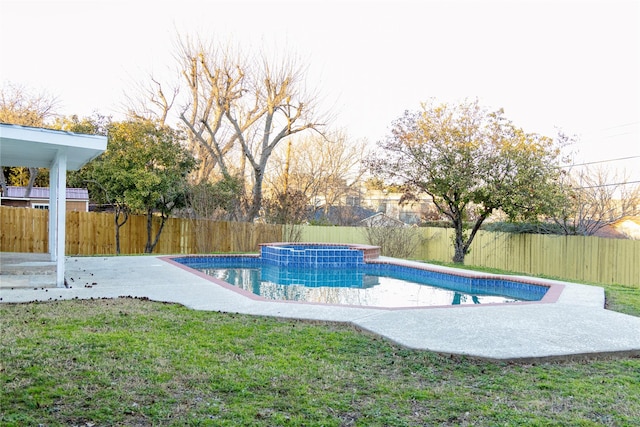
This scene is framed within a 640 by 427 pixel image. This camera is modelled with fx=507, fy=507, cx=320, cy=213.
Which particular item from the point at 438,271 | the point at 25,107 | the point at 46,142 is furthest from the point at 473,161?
the point at 25,107

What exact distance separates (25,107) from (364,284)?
20.8 m

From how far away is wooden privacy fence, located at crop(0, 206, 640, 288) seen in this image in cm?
1392

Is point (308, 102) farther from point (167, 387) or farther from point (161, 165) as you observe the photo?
point (167, 387)

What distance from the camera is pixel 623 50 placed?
1728 centimetres

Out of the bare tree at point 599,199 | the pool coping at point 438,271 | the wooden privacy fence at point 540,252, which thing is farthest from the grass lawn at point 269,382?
the bare tree at point 599,199

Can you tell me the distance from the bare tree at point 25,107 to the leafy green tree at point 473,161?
16.8 meters

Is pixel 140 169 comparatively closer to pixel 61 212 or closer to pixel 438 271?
pixel 61 212

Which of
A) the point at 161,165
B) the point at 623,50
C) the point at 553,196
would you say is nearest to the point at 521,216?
the point at 553,196

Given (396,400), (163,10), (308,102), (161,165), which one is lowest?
(396,400)

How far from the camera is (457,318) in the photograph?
638cm

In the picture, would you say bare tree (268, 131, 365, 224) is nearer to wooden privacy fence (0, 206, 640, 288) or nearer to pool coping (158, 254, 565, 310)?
wooden privacy fence (0, 206, 640, 288)

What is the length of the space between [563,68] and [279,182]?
15099 mm

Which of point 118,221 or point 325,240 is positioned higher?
point 118,221

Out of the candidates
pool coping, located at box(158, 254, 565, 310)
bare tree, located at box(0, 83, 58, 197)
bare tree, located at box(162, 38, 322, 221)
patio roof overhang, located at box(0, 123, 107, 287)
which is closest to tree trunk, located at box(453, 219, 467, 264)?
pool coping, located at box(158, 254, 565, 310)
